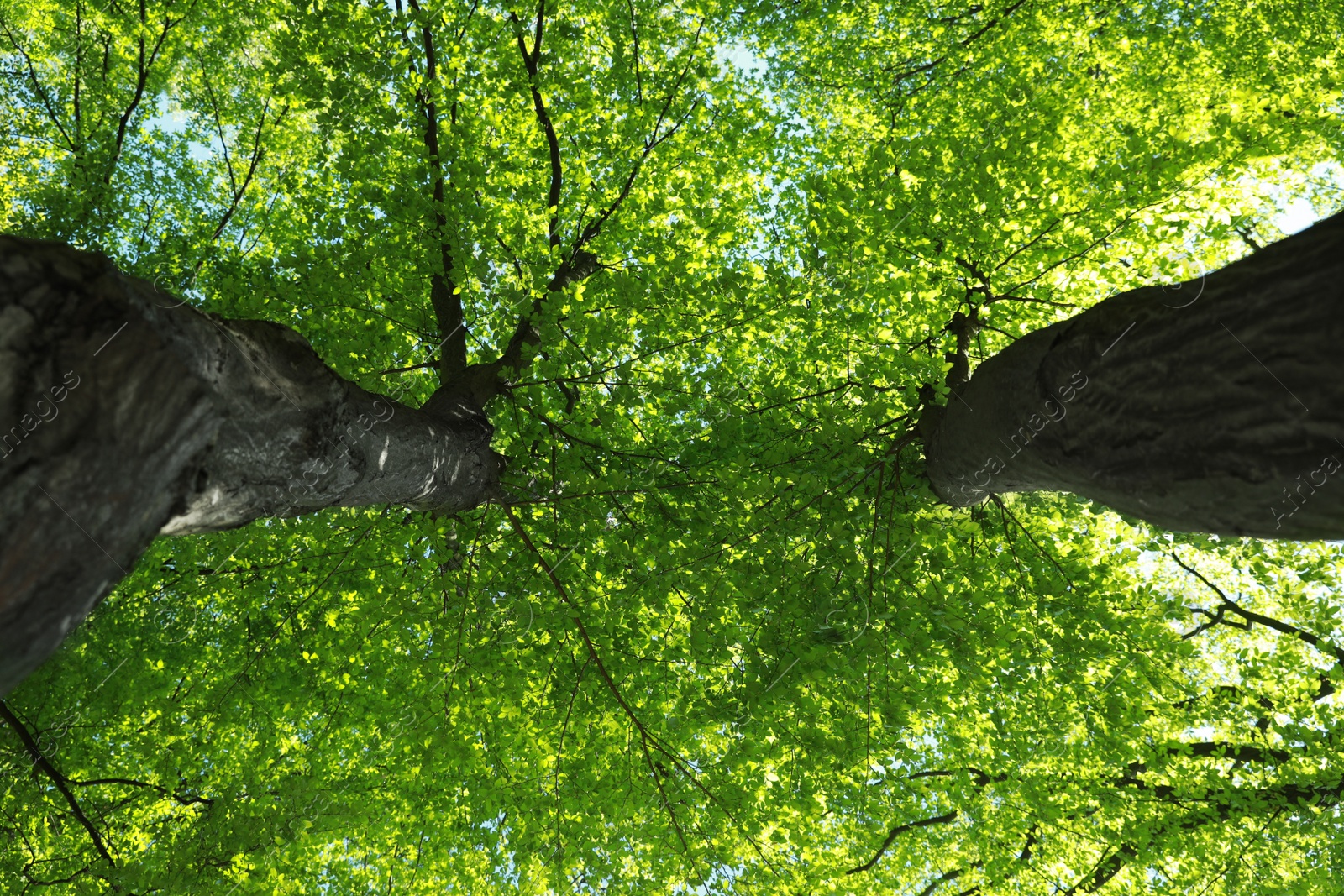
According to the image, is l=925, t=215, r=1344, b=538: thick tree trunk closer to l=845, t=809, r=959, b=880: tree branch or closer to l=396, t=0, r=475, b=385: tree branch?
l=396, t=0, r=475, b=385: tree branch

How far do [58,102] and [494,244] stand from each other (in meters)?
6.86

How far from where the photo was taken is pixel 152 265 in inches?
236

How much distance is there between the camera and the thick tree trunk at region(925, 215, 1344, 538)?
1.26 m

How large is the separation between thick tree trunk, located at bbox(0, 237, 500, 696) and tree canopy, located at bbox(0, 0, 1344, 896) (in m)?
2.15

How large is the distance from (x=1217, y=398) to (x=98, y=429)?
2264 millimetres

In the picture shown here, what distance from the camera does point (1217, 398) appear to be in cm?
144

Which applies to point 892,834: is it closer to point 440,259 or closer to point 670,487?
point 670,487

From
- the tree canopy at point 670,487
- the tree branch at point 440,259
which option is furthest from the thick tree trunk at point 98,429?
the tree branch at point 440,259

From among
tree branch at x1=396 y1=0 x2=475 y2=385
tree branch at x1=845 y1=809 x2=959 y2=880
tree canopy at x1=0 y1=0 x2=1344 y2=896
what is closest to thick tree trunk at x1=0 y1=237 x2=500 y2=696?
tree canopy at x1=0 y1=0 x2=1344 y2=896

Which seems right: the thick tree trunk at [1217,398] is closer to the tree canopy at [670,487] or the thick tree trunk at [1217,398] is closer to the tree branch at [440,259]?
the tree canopy at [670,487]

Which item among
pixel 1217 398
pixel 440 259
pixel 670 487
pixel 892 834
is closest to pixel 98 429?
pixel 1217 398

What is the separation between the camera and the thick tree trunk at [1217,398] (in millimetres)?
1256

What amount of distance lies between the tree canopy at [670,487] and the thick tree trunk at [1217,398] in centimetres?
154

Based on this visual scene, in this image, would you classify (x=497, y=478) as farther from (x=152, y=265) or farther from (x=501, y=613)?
(x=152, y=265)
